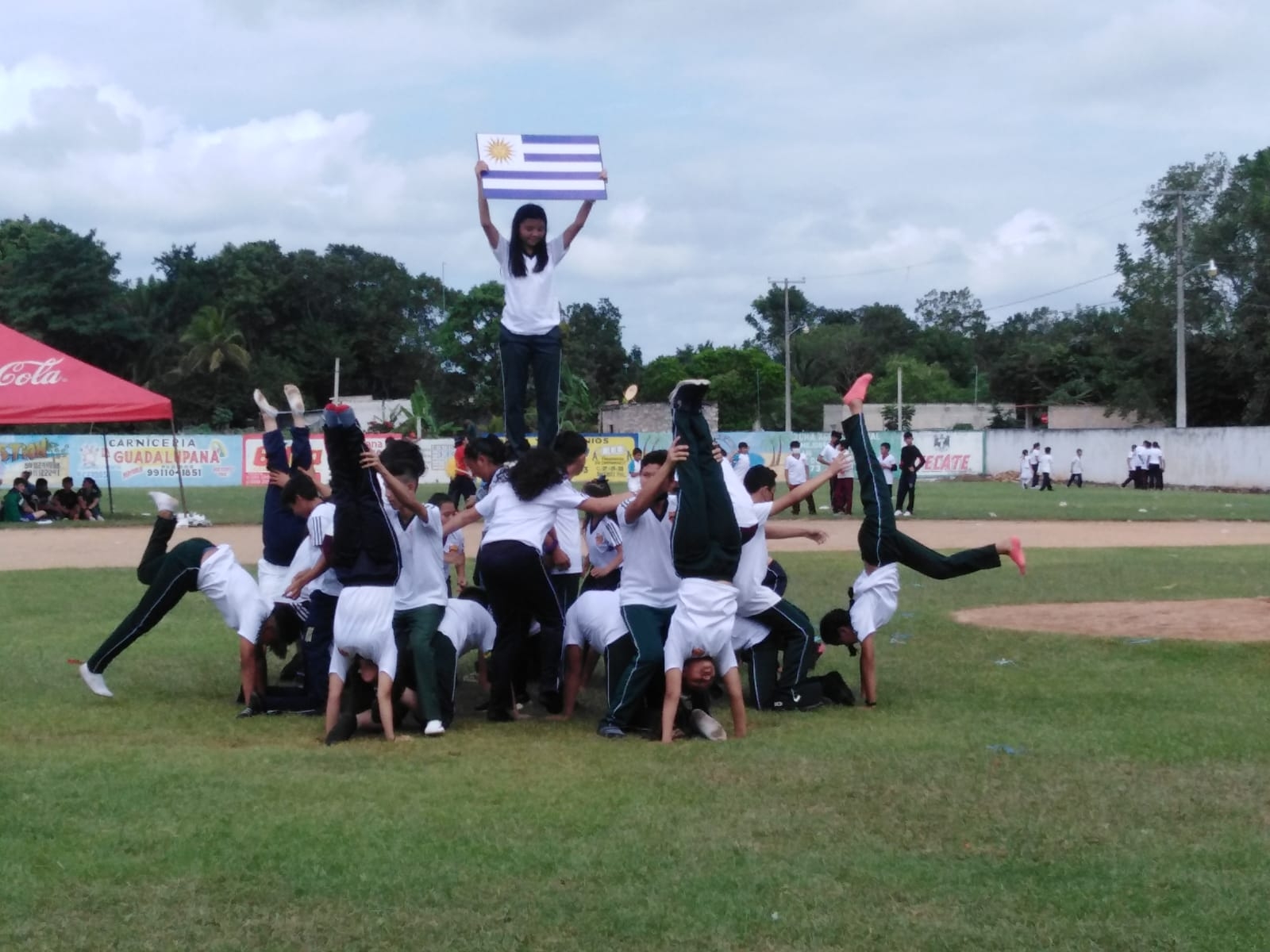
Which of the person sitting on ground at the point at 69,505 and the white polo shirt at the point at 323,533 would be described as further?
the person sitting on ground at the point at 69,505

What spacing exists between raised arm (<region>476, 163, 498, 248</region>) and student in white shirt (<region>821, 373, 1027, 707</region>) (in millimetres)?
2637

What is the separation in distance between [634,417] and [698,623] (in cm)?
6308

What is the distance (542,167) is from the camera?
892cm

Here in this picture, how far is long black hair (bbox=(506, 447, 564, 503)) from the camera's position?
880 cm

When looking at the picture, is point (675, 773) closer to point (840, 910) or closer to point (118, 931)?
point (840, 910)

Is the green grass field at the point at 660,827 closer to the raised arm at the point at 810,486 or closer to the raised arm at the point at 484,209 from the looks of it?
the raised arm at the point at 810,486

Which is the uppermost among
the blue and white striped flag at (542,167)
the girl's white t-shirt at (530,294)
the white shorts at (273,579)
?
the blue and white striped flag at (542,167)

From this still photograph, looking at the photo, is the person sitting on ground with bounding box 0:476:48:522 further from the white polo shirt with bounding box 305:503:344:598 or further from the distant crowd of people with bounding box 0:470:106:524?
the white polo shirt with bounding box 305:503:344:598

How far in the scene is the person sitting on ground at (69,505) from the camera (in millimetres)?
28812

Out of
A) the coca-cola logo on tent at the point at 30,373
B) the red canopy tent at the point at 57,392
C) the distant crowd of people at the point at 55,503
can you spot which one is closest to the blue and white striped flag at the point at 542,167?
the red canopy tent at the point at 57,392

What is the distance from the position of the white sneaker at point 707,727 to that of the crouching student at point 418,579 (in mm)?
1570

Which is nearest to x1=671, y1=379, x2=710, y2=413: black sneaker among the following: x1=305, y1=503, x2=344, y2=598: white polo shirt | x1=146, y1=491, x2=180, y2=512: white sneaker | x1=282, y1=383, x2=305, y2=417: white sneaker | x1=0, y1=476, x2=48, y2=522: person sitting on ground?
x1=305, y1=503, x2=344, y2=598: white polo shirt

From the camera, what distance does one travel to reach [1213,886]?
526 cm

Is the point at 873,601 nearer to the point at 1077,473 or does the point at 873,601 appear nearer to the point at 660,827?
the point at 660,827
